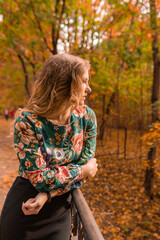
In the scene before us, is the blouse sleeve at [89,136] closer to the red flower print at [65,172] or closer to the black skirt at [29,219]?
the red flower print at [65,172]

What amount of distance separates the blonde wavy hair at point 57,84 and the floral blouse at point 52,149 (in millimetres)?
94

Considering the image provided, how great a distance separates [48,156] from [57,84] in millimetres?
496

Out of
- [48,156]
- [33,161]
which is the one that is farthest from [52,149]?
[33,161]

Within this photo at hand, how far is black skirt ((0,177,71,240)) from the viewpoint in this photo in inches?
48.0

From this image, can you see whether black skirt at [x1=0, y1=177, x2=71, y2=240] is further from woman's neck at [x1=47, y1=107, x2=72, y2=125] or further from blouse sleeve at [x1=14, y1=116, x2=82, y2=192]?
woman's neck at [x1=47, y1=107, x2=72, y2=125]

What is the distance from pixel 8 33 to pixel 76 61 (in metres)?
7.66

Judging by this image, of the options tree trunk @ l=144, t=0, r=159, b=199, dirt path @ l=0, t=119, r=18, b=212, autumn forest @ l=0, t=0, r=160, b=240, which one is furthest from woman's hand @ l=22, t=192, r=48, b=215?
tree trunk @ l=144, t=0, r=159, b=199

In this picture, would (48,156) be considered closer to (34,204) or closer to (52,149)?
(52,149)

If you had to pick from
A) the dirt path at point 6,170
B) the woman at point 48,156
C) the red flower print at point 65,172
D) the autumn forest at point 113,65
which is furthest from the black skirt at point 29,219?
the autumn forest at point 113,65

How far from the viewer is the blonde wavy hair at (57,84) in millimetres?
1248

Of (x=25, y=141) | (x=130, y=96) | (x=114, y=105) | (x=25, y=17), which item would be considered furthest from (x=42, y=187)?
(x=114, y=105)

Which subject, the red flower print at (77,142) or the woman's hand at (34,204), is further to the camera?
the red flower print at (77,142)

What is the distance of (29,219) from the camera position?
4.03 ft

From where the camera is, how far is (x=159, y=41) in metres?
6.63
